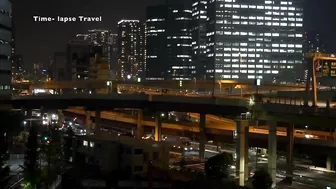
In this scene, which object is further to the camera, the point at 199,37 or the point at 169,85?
the point at 199,37

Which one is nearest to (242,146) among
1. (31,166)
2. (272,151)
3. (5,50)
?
(272,151)

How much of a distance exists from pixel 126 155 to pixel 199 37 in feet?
→ 345

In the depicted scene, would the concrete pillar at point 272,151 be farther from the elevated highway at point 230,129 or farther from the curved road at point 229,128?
the curved road at point 229,128

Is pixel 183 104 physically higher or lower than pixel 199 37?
lower

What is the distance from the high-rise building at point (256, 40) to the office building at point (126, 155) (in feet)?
280

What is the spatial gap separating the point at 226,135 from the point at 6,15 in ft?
87.3

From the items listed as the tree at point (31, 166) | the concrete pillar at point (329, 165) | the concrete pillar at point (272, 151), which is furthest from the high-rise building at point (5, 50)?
the concrete pillar at point (329, 165)

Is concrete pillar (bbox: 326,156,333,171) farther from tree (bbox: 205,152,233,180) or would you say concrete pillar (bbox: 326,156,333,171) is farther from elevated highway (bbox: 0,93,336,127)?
tree (bbox: 205,152,233,180)

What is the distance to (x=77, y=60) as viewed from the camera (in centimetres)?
12394

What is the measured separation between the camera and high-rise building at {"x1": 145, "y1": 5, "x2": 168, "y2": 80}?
167 meters

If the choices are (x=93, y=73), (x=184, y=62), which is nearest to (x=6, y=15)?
(x=93, y=73)

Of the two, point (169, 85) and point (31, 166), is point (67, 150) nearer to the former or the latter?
point (31, 166)

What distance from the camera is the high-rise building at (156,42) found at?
16712 centimetres

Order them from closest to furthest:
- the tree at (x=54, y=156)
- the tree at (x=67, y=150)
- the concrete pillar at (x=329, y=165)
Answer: the tree at (x=54, y=156)
the tree at (x=67, y=150)
the concrete pillar at (x=329, y=165)
